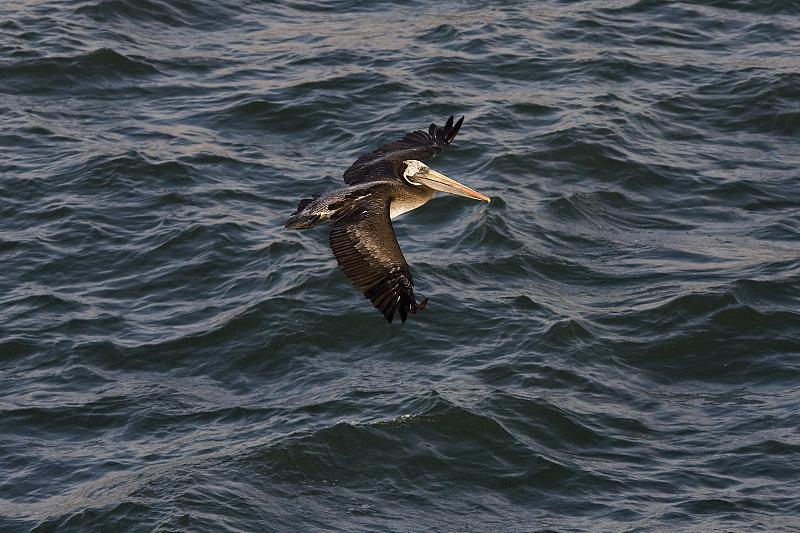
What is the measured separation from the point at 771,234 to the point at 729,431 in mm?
4153

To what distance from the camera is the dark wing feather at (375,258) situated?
36.8ft

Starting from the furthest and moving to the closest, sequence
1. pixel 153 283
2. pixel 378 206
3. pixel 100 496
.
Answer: pixel 153 283 → pixel 100 496 → pixel 378 206

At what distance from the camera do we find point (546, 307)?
1720cm

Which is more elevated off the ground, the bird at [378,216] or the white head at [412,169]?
the white head at [412,169]

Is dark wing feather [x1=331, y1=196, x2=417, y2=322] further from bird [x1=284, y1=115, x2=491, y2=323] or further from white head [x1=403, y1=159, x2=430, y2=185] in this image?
white head [x1=403, y1=159, x2=430, y2=185]

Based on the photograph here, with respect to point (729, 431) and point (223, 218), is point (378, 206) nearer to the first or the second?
point (729, 431)

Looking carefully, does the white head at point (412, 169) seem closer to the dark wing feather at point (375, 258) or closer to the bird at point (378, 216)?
the bird at point (378, 216)

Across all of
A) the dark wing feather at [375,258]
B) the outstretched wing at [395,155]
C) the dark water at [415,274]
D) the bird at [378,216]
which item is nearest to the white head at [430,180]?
the bird at [378,216]

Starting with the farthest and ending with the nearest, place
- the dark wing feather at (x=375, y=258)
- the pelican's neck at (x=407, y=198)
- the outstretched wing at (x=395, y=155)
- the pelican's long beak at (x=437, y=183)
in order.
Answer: the outstretched wing at (x=395, y=155)
the pelican's long beak at (x=437, y=183)
the pelican's neck at (x=407, y=198)
the dark wing feather at (x=375, y=258)

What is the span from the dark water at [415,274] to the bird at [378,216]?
3.09 m

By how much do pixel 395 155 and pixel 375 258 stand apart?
2.48 meters

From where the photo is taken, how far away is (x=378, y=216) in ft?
39.3

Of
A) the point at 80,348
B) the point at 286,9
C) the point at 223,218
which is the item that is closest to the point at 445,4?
the point at 286,9

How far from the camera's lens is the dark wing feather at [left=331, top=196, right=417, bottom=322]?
1120cm
